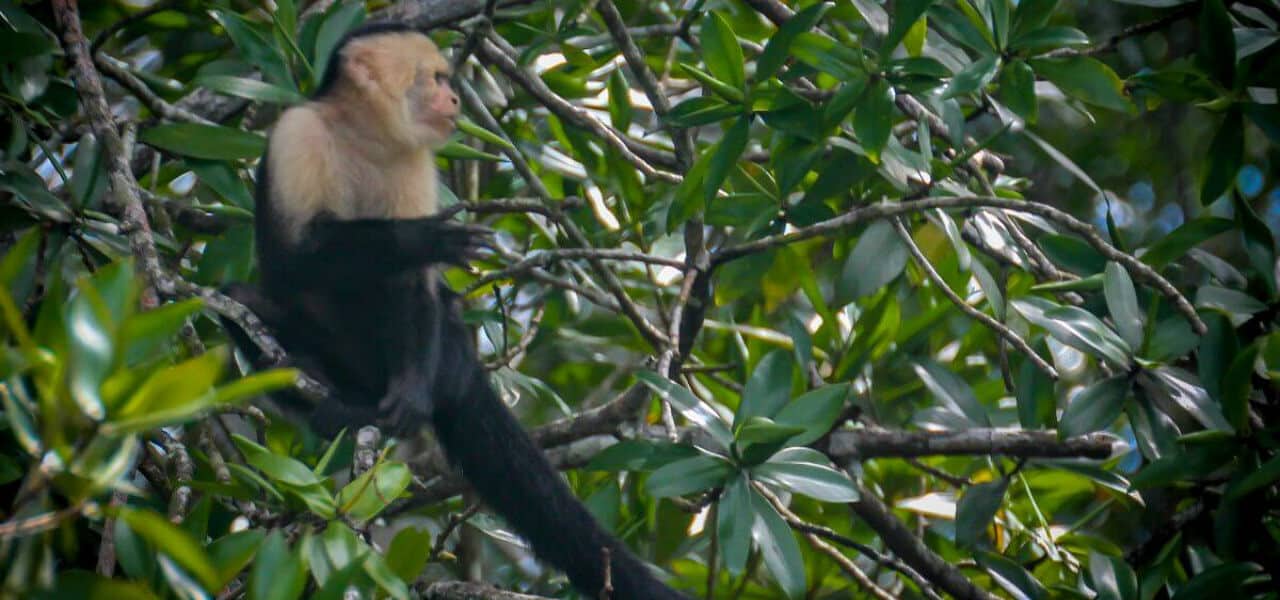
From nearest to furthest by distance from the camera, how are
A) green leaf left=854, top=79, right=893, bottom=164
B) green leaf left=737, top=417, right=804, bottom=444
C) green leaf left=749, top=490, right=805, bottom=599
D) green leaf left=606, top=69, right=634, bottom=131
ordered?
green leaf left=737, top=417, right=804, bottom=444 → green leaf left=749, top=490, right=805, bottom=599 → green leaf left=854, top=79, right=893, bottom=164 → green leaf left=606, top=69, right=634, bottom=131

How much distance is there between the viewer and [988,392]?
3092 millimetres

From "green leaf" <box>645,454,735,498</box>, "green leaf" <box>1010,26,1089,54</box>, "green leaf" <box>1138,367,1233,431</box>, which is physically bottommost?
"green leaf" <box>645,454,735,498</box>

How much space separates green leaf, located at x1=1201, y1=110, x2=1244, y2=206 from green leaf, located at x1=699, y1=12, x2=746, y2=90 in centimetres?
102

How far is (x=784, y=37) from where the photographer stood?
2.27 meters

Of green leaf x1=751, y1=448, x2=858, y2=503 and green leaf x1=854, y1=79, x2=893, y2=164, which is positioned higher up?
green leaf x1=854, y1=79, x2=893, y2=164

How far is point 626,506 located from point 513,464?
64 centimetres

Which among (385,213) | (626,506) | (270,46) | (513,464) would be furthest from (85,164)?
(626,506)

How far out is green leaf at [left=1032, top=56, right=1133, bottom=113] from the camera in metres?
2.29

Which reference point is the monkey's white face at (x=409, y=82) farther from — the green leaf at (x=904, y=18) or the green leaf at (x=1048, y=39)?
the green leaf at (x=1048, y=39)

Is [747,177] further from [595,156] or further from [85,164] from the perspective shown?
[85,164]

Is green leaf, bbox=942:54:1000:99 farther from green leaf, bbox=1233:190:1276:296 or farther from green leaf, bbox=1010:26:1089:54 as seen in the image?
green leaf, bbox=1233:190:1276:296

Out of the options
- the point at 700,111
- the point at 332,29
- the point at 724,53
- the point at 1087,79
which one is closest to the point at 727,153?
the point at 700,111

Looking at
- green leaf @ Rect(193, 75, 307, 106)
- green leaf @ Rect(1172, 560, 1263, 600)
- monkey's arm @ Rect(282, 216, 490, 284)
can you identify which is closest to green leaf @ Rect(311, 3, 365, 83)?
green leaf @ Rect(193, 75, 307, 106)

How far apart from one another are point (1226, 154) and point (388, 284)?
1892 millimetres
